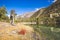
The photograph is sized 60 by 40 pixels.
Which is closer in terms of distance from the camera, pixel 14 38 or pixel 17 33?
pixel 14 38

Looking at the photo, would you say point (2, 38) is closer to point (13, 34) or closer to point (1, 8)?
point (13, 34)

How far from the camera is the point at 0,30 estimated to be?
1439cm

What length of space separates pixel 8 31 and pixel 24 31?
1485mm

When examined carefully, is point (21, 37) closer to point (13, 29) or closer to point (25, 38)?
point (25, 38)

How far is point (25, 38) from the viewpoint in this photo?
1262 cm

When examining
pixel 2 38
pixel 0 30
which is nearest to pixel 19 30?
pixel 0 30

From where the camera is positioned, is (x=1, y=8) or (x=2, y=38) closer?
(x=2, y=38)

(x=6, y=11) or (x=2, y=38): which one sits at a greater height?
(x=6, y=11)

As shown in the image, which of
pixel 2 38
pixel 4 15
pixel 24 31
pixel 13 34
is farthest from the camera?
pixel 4 15

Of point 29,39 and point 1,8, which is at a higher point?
point 1,8

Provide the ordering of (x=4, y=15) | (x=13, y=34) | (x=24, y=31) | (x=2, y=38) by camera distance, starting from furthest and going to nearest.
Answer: (x=4, y=15) < (x=24, y=31) < (x=13, y=34) < (x=2, y=38)

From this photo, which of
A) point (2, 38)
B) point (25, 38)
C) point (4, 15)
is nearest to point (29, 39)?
point (25, 38)

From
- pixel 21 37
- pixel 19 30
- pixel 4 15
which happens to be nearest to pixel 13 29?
pixel 19 30

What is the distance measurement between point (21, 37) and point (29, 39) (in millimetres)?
683
